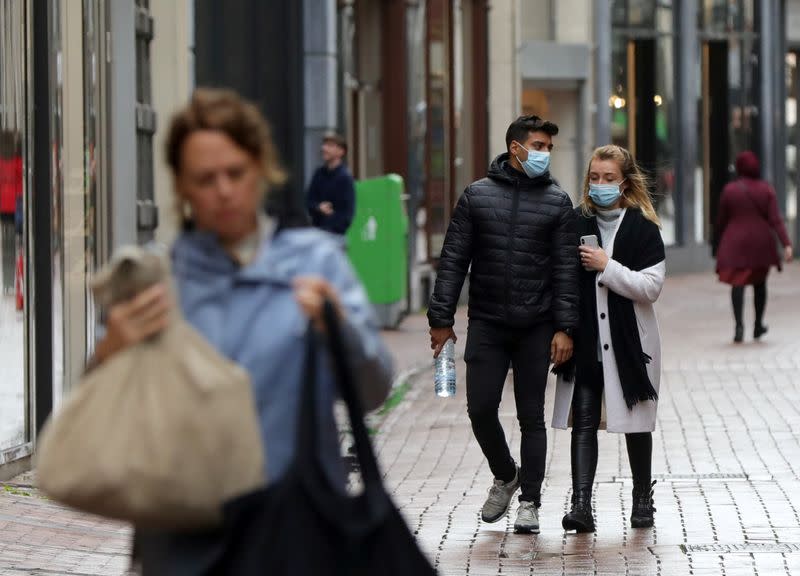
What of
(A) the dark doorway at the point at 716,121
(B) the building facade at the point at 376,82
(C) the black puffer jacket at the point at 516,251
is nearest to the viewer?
(C) the black puffer jacket at the point at 516,251

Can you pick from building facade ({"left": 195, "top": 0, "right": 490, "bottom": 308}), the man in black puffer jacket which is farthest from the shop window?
the man in black puffer jacket

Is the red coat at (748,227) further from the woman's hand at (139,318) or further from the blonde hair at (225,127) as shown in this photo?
the woman's hand at (139,318)

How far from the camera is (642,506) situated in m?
8.30

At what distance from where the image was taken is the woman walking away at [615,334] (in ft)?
26.8

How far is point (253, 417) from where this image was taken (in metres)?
3.31

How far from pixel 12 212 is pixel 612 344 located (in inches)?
128

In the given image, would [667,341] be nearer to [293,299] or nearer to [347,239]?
[347,239]

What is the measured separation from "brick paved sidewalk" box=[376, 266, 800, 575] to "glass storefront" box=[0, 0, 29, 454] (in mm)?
1988

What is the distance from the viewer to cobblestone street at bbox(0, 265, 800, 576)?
24.7 feet

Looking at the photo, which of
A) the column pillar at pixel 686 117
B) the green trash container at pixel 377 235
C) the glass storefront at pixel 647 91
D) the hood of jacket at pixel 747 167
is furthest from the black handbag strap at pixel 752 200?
the column pillar at pixel 686 117

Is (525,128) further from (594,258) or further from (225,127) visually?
(225,127)

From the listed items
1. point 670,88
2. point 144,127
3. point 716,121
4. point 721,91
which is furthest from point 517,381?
point 721,91

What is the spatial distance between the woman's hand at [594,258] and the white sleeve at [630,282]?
23 millimetres

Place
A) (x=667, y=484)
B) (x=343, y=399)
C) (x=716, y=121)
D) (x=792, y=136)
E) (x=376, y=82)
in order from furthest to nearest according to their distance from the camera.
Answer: (x=792, y=136) < (x=716, y=121) < (x=376, y=82) < (x=667, y=484) < (x=343, y=399)
